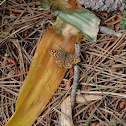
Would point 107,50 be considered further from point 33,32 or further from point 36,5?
point 36,5

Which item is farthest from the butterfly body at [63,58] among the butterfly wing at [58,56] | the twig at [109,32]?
the twig at [109,32]

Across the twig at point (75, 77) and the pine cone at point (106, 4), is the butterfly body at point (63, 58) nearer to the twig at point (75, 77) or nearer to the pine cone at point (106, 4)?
the twig at point (75, 77)

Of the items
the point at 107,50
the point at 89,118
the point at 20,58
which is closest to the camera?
the point at 89,118

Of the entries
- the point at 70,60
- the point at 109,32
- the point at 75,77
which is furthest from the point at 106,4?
the point at 75,77

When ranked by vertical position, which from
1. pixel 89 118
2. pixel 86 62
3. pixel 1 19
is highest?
pixel 1 19

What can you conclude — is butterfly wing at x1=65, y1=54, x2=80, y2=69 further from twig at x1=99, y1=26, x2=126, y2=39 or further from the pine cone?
the pine cone

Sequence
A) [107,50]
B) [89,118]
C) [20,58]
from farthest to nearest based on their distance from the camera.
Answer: [20,58]
[107,50]
[89,118]

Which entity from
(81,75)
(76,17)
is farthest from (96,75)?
(76,17)
